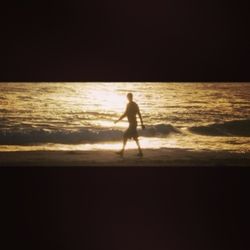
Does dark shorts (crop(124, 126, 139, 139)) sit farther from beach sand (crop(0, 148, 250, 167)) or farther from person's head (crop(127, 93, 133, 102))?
person's head (crop(127, 93, 133, 102))

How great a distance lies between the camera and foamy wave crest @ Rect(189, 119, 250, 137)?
20.1 ft

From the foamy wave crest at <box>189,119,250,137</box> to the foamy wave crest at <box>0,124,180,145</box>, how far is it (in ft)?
0.68

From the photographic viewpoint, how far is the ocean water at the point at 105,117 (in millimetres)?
6078

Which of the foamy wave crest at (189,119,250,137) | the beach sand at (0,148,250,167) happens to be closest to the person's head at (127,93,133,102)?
the beach sand at (0,148,250,167)

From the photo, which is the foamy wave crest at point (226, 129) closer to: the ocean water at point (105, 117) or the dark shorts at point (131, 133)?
the ocean water at point (105, 117)

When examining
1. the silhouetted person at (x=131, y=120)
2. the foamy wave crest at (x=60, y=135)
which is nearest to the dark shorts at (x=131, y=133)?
the silhouetted person at (x=131, y=120)

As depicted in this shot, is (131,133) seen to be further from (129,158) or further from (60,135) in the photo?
(60,135)

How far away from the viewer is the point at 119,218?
236 inches

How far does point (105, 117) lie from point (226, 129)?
1.02 m

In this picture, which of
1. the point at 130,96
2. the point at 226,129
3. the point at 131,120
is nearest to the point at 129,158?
the point at 131,120
